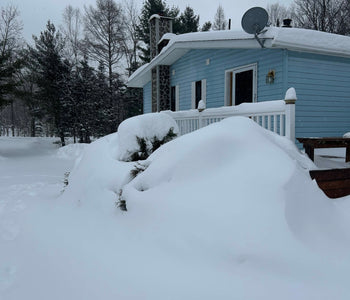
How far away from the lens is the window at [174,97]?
1109 cm

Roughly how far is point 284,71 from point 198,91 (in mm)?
3823

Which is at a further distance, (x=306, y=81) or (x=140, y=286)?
(x=306, y=81)

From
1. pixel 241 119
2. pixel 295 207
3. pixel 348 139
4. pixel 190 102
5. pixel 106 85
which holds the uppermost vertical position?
pixel 106 85

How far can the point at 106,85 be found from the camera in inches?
851

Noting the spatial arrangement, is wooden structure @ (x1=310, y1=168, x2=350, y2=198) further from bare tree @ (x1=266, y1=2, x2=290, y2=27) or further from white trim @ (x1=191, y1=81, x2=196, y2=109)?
bare tree @ (x1=266, y1=2, x2=290, y2=27)

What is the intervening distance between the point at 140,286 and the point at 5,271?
136cm

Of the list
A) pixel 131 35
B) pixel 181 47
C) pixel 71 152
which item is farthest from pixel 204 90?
pixel 131 35

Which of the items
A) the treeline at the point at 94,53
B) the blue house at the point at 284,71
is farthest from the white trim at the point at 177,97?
the treeline at the point at 94,53

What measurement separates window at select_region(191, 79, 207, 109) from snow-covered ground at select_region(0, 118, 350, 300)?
20.2 ft

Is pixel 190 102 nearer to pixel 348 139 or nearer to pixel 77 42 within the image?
pixel 348 139

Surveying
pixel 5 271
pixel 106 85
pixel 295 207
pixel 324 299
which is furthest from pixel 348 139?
pixel 106 85

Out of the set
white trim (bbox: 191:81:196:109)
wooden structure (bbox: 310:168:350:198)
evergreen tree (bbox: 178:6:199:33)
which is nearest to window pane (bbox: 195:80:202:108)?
white trim (bbox: 191:81:196:109)

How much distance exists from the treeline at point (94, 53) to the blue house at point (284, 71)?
11679 mm

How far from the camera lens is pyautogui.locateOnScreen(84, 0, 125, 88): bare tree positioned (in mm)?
23172
